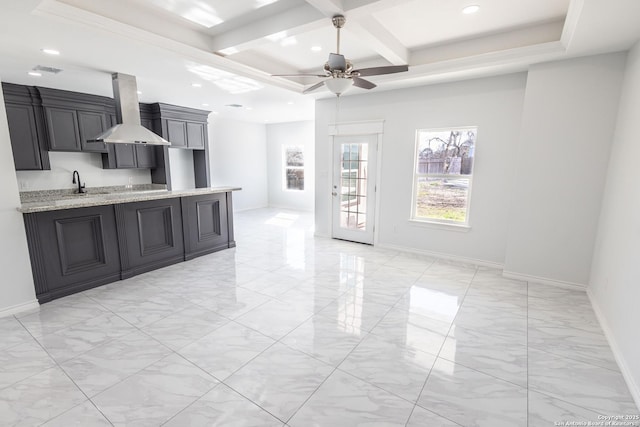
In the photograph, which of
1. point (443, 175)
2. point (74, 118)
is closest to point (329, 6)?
point (443, 175)

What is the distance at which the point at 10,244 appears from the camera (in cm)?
286

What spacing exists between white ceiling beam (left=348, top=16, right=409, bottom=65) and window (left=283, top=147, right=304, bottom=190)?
16.8 feet

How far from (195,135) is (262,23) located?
446 centimetres

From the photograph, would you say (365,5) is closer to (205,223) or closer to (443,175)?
(443,175)

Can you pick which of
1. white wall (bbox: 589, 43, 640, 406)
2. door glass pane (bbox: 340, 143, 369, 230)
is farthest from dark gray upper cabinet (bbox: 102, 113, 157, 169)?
white wall (bbox: 589, 43, 640, 406)

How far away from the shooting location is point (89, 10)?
8.39 feet

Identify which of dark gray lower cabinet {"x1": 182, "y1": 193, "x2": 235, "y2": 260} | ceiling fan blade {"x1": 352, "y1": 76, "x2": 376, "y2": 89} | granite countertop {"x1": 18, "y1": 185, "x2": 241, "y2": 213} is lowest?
dark gray lower cabinet {"x1": 182, "y1": 193, "x2": 235, "y2": 260}

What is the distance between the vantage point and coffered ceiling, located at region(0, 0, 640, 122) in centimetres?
250

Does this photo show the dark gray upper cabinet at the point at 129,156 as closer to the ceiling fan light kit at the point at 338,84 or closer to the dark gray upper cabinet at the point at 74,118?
the dark gray upper cabinet at the point at 74,118

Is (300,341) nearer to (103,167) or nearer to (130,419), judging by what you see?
(130,419)

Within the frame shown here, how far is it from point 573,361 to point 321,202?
4260 millimetres

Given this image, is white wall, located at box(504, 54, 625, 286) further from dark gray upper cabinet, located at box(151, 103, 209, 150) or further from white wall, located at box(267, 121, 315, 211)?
dark gray upper cabinet, located at box(151, 103, 209, 150)

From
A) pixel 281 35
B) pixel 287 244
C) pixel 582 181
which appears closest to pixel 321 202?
pixel 287 244

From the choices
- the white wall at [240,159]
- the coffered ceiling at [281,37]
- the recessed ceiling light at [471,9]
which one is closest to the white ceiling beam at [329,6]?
the coffered ceiling at [281,37]
